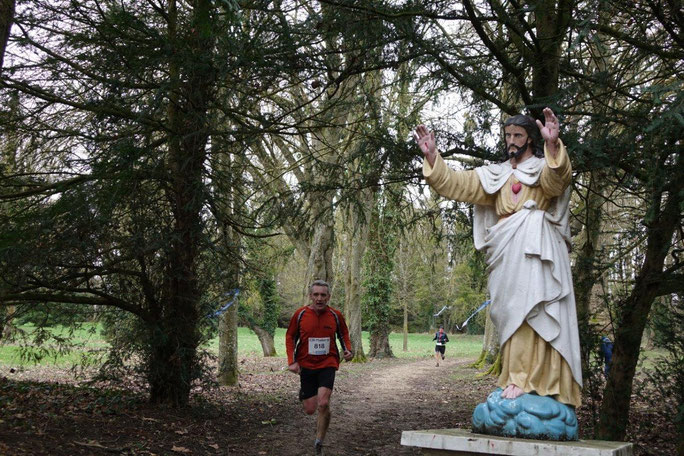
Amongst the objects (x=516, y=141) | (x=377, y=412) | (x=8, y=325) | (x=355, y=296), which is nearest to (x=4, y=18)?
(x=516, y=141)

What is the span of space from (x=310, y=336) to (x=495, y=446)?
3.51m

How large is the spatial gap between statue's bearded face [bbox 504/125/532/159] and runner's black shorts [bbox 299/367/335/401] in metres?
3.50

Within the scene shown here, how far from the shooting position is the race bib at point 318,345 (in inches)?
291

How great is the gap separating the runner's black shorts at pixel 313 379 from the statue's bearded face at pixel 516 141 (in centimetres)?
350

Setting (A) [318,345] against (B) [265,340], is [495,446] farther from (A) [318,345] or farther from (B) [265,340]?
(B) [265,340]

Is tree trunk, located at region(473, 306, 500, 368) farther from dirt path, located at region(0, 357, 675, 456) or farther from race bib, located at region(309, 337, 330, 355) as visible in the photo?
race bib, located at region(309, 337, 330, 355)

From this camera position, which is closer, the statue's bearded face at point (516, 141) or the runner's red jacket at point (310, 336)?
the statue's bearded face at point (516, 141)

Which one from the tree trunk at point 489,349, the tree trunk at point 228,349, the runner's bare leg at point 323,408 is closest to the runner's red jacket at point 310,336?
the runner's bare leg at point 323,408

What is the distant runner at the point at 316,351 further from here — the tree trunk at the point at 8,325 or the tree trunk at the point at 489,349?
the tree trunk at the point at 489,349

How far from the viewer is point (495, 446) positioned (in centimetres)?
415

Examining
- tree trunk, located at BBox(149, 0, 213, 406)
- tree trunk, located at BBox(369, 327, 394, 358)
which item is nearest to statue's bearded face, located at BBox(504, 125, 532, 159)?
tree trunk, located at BBox(149, 0, 213, 406)

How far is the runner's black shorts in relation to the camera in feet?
24.3

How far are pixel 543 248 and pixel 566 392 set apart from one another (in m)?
1.00

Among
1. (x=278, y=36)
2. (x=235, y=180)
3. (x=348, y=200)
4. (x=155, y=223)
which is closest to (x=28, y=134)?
(x=155, y=223)
